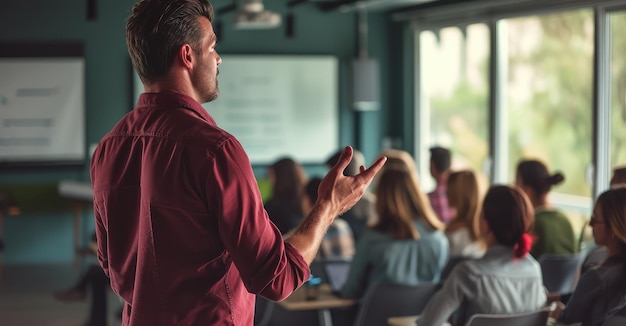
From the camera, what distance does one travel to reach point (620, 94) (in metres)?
7.27

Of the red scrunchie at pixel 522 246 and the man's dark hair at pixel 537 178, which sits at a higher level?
the man's dark hair at pixel 537 178

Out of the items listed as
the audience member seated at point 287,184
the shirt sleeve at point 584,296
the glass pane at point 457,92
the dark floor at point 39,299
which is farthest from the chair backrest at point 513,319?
the glass pane at point 457,92

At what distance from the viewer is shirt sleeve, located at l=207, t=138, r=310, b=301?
1.77 m

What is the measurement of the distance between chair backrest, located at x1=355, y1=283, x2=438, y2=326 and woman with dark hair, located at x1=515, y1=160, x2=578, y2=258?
105 centimetres

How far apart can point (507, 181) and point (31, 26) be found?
5168 mm

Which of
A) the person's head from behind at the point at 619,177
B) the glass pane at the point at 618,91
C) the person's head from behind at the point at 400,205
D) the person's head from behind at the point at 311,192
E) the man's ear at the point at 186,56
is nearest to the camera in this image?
the man's ear at the point at 186,56

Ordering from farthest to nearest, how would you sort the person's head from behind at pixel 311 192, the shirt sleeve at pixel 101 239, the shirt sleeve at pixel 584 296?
1. the person's head from behind at pixel 311 192
2. the shirt sleeve at pixel 584 296
3. the shirt sleeve at pixel 101 239

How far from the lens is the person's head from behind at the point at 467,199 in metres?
5.64

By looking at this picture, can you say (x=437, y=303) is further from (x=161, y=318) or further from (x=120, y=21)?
(x=120, y=21)

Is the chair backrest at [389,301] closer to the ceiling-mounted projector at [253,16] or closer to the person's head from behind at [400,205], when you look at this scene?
the person's head from behind at [400,205]

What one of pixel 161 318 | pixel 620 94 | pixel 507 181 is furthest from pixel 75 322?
pixel 161 318

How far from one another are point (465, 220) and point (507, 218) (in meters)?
1.96

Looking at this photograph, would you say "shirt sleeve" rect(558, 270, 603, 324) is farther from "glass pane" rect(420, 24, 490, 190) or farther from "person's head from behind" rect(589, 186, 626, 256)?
"glass pane" rect(420, 24, 490, 190)

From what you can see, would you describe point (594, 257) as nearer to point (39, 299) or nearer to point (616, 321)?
point (616, 321)
